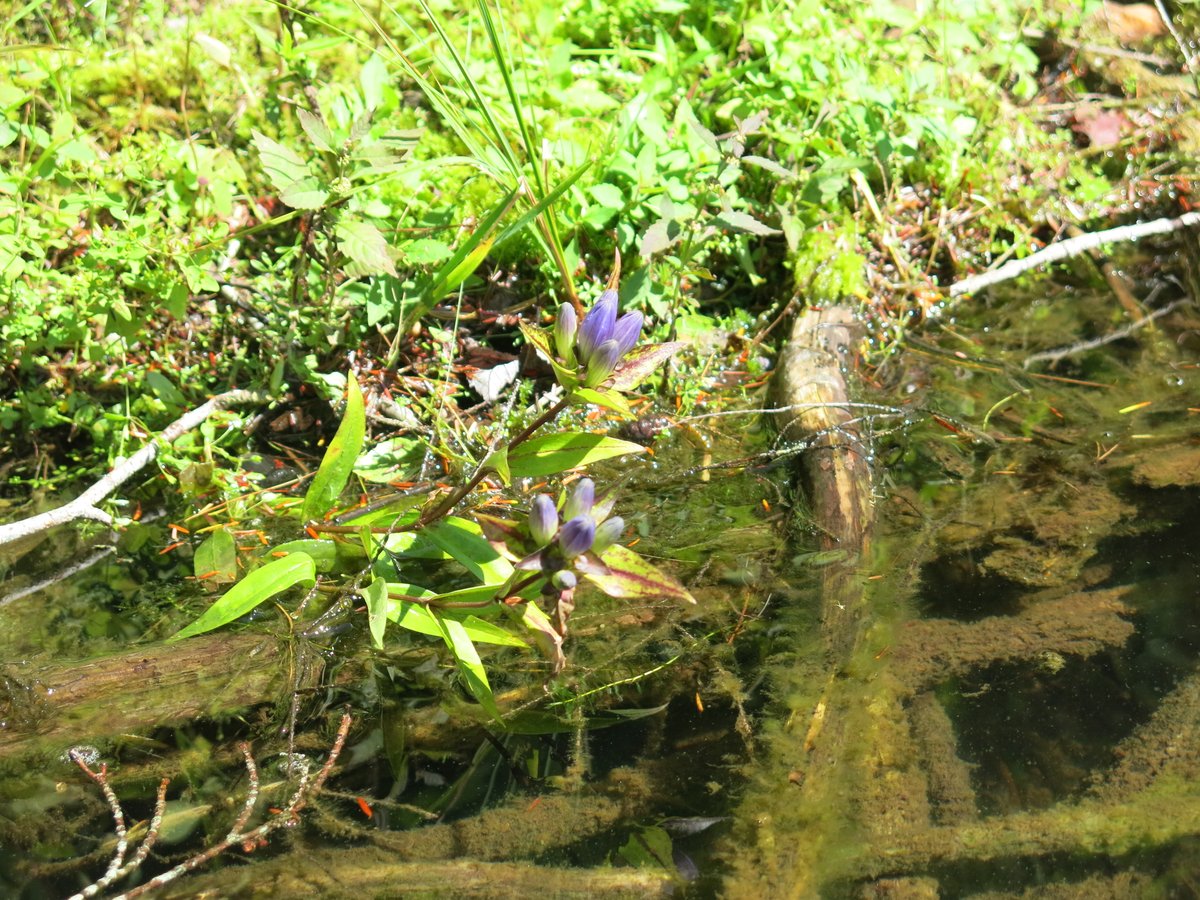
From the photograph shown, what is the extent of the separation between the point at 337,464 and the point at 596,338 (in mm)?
694

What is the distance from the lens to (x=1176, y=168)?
4.02 meters

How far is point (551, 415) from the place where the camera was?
184cm

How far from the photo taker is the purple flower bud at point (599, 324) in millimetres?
1711

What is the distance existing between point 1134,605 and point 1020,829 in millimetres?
704

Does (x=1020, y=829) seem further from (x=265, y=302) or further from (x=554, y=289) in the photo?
(x=265, y=302)

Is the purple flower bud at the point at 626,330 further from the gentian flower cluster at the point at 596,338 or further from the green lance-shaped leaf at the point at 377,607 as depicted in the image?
the green lance-shaped leaf at the point at 377,607

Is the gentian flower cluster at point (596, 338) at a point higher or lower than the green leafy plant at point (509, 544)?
higher

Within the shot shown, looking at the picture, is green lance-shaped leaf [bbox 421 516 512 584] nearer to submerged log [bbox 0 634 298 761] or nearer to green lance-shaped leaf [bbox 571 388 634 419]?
green lance-shaped leaf [bbox 571 388 634 419]

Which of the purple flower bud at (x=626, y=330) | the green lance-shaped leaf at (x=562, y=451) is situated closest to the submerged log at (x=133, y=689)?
the green lance-shaped leaf at (x=562, y=451)

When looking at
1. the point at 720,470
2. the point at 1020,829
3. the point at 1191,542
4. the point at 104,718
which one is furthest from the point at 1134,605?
the point at 104,718

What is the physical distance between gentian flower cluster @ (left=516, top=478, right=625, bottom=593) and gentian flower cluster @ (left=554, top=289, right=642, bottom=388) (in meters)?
0.21

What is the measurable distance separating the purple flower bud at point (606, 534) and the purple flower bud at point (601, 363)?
25cm

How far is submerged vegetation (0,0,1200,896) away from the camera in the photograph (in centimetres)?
179

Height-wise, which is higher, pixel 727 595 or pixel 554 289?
pixel 554 289
